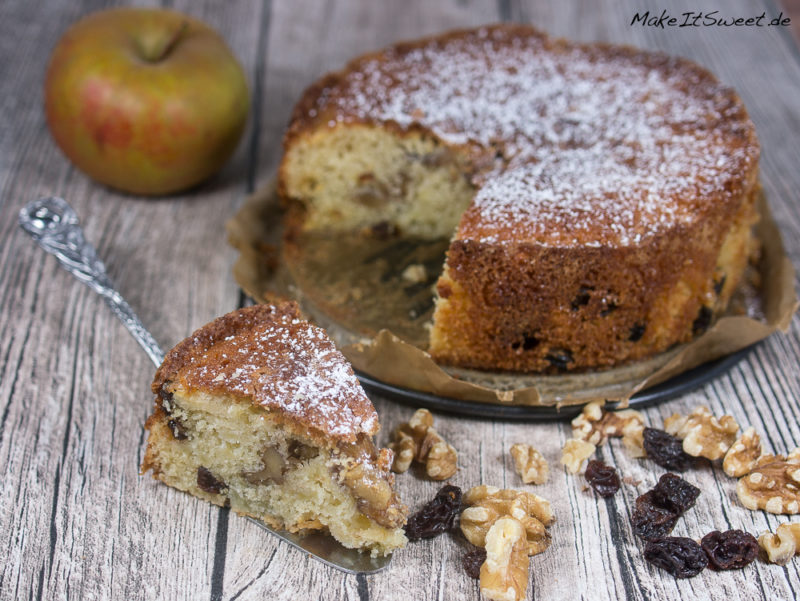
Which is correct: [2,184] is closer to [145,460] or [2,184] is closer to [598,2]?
[145,460]

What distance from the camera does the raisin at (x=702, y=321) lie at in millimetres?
3172

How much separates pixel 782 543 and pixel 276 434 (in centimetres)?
142

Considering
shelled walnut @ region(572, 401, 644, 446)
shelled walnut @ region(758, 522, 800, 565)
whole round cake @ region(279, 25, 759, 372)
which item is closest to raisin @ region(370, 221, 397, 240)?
whole round cake @ region(279, 25, 759, 372)

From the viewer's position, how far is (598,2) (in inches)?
209

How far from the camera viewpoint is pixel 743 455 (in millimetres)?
2711

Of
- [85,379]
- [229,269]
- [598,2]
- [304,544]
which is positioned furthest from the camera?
[598,2]

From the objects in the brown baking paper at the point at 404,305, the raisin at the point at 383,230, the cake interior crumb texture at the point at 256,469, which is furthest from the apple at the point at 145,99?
the cake interior crumb texture at the point at 256,469

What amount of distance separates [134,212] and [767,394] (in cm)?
267

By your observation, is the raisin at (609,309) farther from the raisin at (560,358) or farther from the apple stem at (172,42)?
the apple stem at (172,42)

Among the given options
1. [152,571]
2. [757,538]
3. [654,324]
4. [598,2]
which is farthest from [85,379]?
[598,2]

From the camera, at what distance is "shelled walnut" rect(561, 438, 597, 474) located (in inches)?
107

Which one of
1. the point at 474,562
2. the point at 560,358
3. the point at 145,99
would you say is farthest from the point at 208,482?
the point at 145,99

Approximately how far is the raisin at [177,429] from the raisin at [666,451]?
4.59 ft

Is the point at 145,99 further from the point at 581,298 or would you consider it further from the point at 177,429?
the point at 581,298
